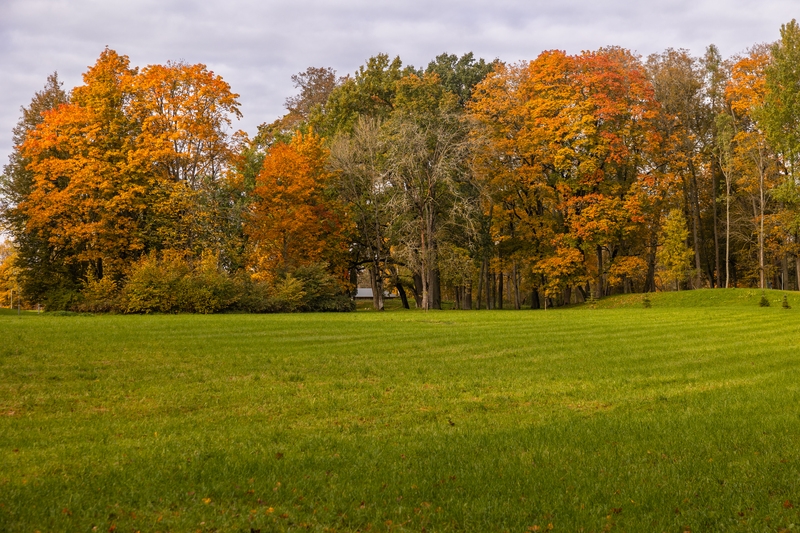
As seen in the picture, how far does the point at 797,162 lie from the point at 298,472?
125ft

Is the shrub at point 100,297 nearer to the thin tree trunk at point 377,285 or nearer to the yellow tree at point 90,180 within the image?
the yellow tree at point 90,180

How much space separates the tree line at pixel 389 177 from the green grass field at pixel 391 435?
16886 mm

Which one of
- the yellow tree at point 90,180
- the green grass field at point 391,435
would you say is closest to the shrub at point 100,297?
the yellow tree at point 90,180

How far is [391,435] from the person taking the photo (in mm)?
7902

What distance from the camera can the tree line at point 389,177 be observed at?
31641 mm

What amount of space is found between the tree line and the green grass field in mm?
16886

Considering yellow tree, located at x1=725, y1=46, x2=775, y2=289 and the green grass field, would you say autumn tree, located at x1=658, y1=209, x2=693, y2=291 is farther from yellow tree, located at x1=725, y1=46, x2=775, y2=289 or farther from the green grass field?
the green grass field

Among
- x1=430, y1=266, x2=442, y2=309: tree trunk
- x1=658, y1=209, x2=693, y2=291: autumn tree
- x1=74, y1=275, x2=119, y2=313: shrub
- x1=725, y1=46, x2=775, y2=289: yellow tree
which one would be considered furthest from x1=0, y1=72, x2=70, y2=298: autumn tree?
x1=725, y1=46, x2=775, y2=289: yellow tree

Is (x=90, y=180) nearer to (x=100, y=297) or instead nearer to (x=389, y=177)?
(x=100, y=297)

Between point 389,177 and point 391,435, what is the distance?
27.7m

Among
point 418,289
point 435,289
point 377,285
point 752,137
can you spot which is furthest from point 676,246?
point 377,285

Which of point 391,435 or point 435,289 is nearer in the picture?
point 391,435

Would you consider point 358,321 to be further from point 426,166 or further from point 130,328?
point 426,166

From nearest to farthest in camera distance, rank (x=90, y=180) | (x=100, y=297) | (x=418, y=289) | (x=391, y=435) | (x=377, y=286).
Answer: (x=391, y=435) → (x=100, y=297) → (x=90, y=180) → (x=377, y=286) → (x=418, y=289)
